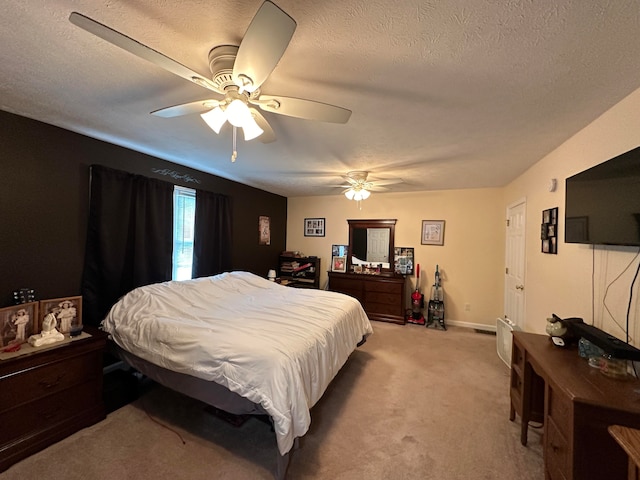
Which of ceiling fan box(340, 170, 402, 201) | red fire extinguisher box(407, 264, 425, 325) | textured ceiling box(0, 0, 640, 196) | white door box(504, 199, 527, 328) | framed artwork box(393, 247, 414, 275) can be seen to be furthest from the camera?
framed artwork box(393, 247, 414, 275)

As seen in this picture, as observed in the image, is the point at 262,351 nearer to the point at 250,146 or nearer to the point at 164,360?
the point at 164,360

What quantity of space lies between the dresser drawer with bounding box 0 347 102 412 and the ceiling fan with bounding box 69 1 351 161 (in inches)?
74.8

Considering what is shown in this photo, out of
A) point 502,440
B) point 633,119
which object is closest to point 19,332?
point 502,440

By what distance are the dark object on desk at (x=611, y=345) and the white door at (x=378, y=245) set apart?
3264 mm

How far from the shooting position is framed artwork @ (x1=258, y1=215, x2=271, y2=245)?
4824 millimetres

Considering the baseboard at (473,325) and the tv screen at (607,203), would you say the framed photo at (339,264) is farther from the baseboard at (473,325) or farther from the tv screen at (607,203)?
the tv screen at (607,203)

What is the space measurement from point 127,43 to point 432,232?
4582 mm

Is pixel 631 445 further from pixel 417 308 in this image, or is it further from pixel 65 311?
pixel 417 308

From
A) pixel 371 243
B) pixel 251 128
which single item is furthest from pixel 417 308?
pixel 251 128

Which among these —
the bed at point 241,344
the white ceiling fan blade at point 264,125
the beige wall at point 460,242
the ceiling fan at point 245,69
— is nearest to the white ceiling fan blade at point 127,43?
the ceiling fan at point 245,69

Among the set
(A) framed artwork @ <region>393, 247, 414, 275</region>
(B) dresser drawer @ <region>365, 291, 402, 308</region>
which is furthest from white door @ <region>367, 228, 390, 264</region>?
(B) dresser drawer @ <region>365, 291, 402, 308</region>

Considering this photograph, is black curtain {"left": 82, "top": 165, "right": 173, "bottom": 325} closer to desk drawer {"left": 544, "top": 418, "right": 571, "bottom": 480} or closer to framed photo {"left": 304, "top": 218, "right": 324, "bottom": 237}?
framed photo {"left": 304, "top": 218, "right": 324, "bottom": 237}

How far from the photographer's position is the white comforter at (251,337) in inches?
63.0

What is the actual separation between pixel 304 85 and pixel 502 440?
2783mm
